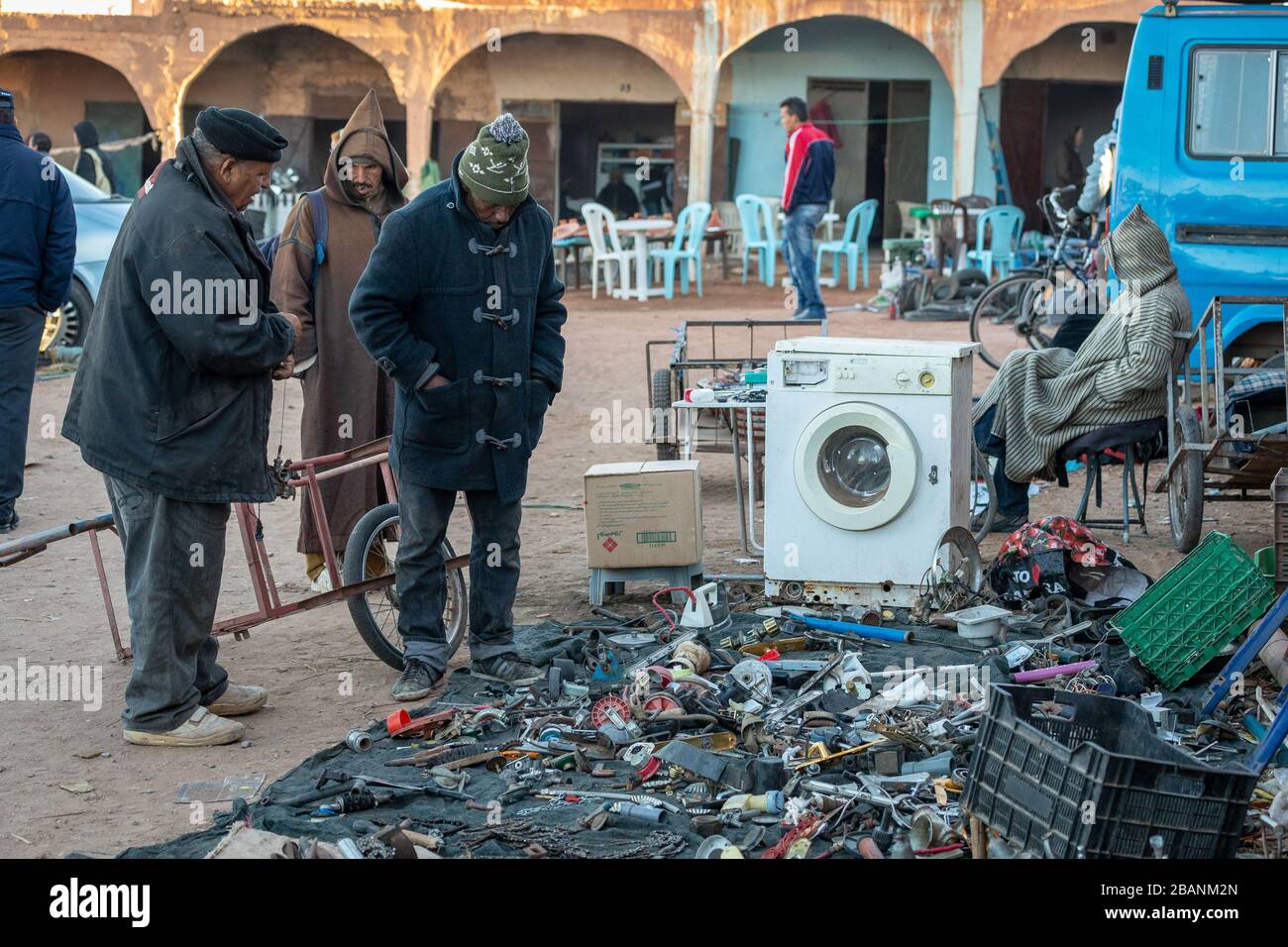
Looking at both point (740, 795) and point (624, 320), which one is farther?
point (624, 320)

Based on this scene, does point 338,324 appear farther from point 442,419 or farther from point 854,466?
point 854,466

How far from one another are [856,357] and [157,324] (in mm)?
2849

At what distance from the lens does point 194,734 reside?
191 inches

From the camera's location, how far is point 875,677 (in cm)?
534

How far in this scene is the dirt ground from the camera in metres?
4.39

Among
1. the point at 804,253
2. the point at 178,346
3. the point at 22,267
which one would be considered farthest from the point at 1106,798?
the point at 804,253

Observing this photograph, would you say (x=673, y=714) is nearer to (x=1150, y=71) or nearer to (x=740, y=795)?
(x=740, y=795)

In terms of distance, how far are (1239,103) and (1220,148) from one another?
0.25 meters

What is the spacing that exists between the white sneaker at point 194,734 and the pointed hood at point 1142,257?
4.71m

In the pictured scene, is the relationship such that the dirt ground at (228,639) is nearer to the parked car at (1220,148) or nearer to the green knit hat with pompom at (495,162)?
the parked car at (1220,148)

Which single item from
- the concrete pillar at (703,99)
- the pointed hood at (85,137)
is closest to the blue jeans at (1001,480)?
the pointed hood at (85,137)

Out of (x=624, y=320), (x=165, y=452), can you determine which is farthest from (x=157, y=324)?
(x=624, y=320)

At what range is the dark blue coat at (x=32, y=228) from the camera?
7.52 meters

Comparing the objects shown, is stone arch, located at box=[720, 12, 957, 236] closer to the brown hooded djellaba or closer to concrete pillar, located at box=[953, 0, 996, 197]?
concrete pillar, located at box=[953, 0, 996, 197]
